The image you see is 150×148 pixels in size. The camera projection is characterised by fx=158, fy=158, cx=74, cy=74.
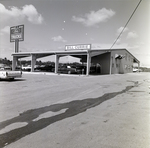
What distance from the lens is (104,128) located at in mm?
3250

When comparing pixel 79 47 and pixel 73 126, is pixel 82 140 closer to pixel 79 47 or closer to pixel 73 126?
pixel 73 126

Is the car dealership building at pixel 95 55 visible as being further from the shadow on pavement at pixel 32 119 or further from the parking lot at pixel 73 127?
the parking lot at pixel 73 127

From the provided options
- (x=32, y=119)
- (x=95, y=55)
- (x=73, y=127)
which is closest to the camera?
(x=73, y=127)

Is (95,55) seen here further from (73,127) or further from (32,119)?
(73,127)

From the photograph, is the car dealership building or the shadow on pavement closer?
the shadow on pavement

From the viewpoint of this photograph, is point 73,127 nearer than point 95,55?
Yes

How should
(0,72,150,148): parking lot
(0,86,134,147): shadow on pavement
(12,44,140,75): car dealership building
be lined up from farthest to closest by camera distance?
(12,44,140,75): car dealership building < (0,86,134,147): shadow on pavement < (0,72,150,148): parking lot

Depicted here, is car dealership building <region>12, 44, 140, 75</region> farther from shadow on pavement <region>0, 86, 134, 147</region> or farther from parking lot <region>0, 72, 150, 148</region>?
parking lot <region>0, 72, 150, 148</region>

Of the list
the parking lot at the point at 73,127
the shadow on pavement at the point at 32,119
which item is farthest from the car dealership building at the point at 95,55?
the parking lot at the point at 73,127

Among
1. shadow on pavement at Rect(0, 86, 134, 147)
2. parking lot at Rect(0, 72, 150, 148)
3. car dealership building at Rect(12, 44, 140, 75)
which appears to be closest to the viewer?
parking lot at Rect(0, 72, 150, 148)

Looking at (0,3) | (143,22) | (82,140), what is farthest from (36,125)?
(143,22)

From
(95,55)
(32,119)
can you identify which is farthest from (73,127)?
(95,55)

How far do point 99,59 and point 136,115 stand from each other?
26283mm

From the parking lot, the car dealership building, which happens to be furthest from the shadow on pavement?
the car dealership building
